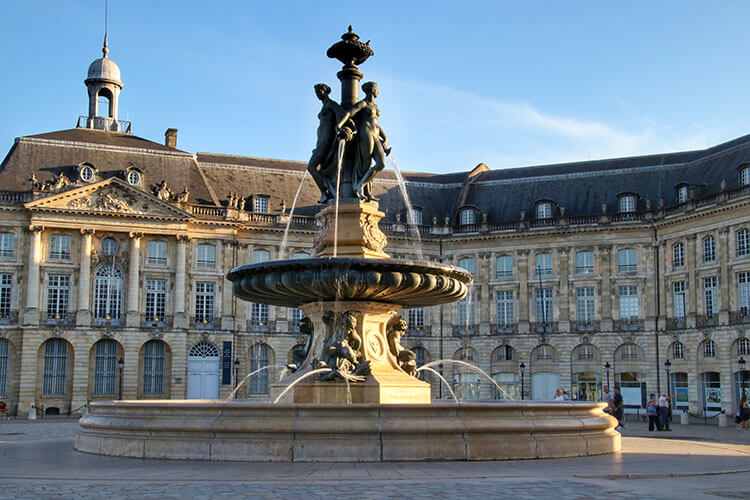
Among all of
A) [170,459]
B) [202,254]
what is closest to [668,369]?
[202,254]

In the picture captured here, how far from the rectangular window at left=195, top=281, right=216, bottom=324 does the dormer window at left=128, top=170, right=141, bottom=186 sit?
683cm

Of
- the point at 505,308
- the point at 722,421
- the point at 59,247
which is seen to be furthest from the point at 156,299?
the point at 722,421

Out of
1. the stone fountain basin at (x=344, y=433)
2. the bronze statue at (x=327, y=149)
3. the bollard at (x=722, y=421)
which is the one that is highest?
the bronze statue at (x=327, y=149)

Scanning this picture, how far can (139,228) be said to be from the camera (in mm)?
54688

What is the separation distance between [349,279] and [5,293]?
41.8m

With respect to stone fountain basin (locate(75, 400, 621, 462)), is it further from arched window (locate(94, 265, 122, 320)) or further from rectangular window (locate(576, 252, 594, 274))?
rectangular window (locate(576, 252, 594, 274))

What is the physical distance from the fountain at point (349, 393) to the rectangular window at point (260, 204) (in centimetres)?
4011

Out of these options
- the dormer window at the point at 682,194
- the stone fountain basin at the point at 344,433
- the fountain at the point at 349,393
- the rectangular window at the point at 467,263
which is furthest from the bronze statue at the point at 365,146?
the rectangular window at the point at 467,263

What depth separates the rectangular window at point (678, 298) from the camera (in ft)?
176

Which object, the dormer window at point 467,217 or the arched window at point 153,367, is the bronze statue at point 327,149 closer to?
the arched window at point 153,367

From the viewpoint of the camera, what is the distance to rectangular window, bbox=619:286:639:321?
5575 cm

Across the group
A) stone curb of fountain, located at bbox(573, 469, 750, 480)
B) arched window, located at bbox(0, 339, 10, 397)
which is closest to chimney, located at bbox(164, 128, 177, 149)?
arched window, located at bbox(0, 339, 10, 397)

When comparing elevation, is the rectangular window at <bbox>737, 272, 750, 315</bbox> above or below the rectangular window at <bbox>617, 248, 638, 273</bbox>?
below

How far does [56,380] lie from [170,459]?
138 ft
